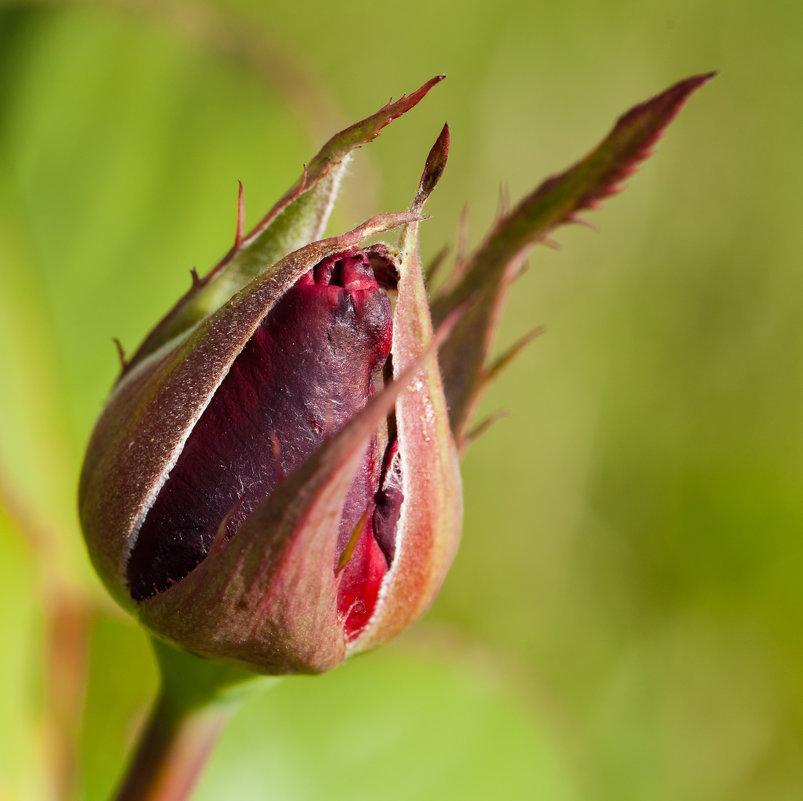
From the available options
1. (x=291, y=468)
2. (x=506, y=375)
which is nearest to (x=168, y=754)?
(x=291, y=468)

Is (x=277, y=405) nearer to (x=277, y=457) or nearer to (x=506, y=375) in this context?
(x=277, y=457)

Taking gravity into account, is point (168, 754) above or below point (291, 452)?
below

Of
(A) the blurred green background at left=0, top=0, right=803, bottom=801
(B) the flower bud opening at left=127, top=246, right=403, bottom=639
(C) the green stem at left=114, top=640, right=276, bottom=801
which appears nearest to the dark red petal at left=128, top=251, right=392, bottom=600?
(B) the flower bud opening at left=127, top=246, right=403, bottom=639

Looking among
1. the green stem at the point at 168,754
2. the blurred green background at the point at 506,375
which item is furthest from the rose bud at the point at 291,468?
the blurred green background at the point at 506,375

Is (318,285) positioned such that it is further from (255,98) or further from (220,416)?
(255,98)

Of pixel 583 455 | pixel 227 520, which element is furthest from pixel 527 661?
pixel 227 520
